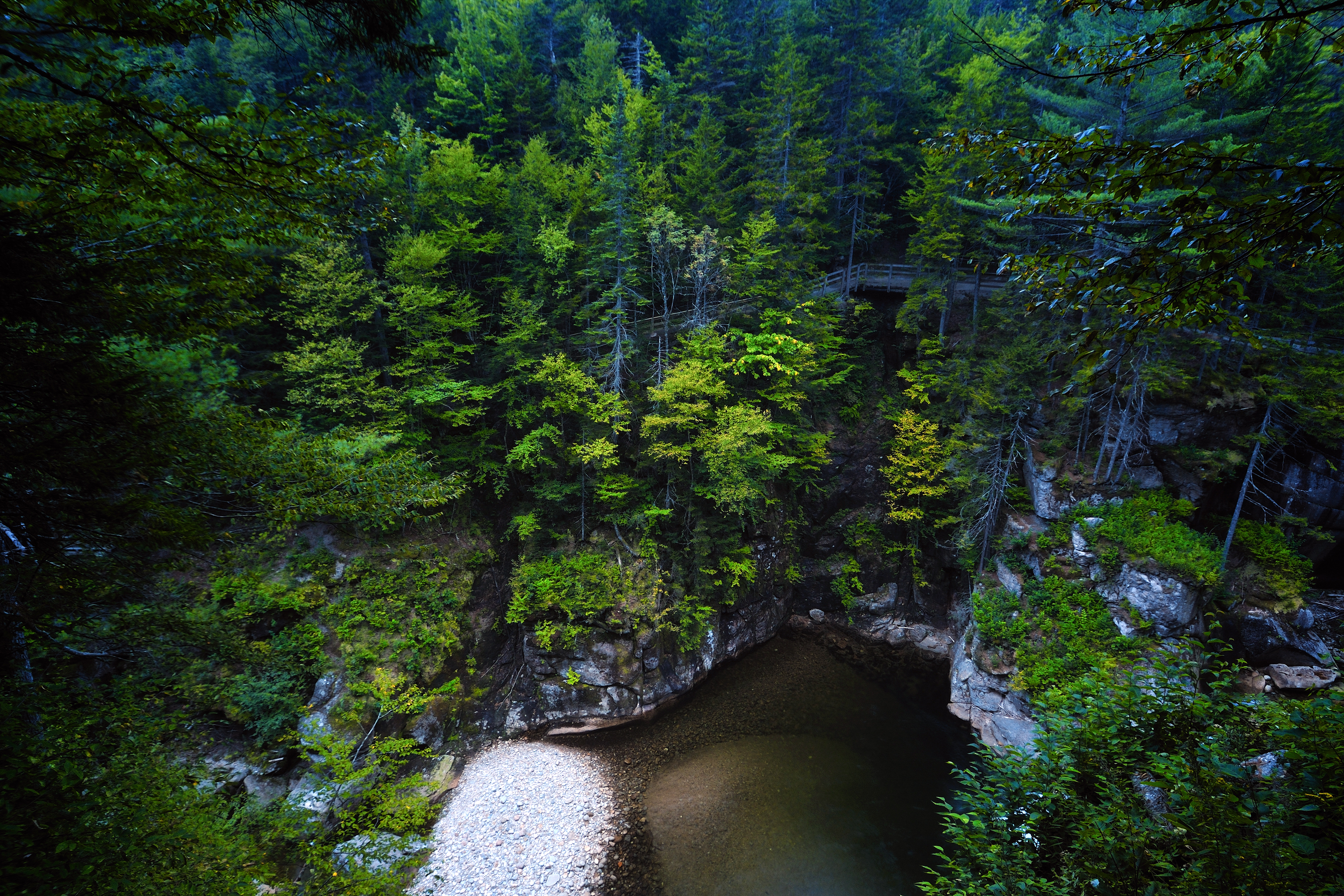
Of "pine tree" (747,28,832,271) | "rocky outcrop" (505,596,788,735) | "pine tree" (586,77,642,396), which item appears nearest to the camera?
"rocky outcrop" (505,596,788,735)

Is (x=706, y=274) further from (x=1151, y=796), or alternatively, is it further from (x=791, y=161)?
(x=1151, y=796)

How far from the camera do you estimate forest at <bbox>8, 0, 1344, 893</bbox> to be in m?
2.70

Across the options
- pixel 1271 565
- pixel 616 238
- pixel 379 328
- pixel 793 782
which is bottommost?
pixel 793 782

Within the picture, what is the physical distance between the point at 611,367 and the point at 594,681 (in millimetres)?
7783

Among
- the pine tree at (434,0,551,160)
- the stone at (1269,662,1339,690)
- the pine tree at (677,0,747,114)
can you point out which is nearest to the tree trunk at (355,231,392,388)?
the pine tree at (434,0,551,160)

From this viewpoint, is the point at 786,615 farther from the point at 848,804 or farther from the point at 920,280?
the point at 920,280

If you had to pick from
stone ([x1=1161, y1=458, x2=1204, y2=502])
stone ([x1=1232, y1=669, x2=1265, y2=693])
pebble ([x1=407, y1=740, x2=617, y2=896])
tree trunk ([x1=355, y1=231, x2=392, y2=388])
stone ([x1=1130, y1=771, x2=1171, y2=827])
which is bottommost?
pebble ([x1=407, y1=740, x2=617, y2=896])

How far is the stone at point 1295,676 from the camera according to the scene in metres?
9.71

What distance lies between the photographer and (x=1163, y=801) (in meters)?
4.37

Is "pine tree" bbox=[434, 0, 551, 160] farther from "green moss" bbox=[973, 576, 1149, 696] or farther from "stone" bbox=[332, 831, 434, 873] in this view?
"green moss" bbox=[973, 576, 1149, 696]

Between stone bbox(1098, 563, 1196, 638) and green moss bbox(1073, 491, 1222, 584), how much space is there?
1.03 ft

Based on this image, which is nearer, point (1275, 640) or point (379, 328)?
point (1275, 640)

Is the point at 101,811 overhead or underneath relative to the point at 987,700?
overhead

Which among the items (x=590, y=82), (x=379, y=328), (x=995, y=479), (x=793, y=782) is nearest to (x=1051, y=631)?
(x=995, y=479)
